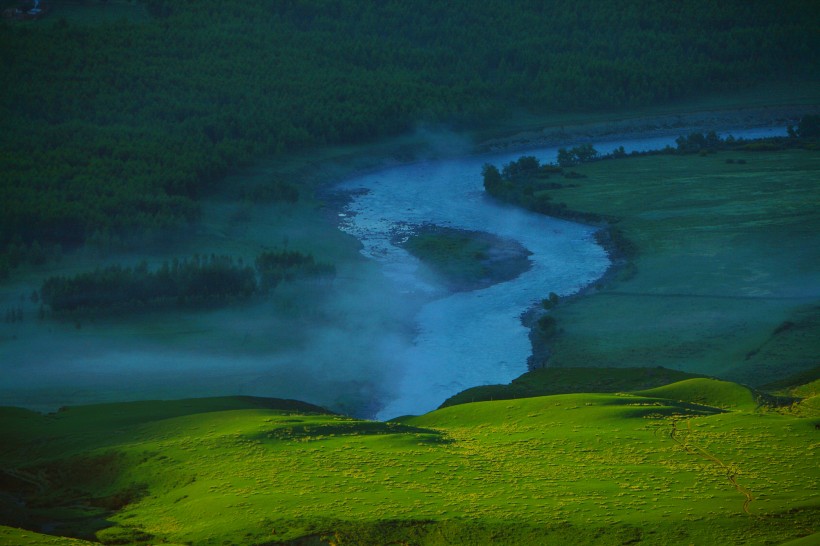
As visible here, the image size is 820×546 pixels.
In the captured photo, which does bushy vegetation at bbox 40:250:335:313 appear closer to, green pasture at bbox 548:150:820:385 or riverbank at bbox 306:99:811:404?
riverbank at bbox 306:99:811:404

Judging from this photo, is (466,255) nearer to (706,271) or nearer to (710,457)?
(706,271)

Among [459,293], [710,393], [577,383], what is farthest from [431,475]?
[459,293]

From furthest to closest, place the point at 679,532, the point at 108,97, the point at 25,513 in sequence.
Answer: the point at 108,97
the point at 25,513
the point at 679,532

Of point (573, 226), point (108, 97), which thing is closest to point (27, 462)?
point (573, 226)

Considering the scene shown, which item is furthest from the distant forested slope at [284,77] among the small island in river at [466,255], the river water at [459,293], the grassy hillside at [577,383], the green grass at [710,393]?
the green grass at [710,393]

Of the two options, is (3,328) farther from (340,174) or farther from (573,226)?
(340,174)
